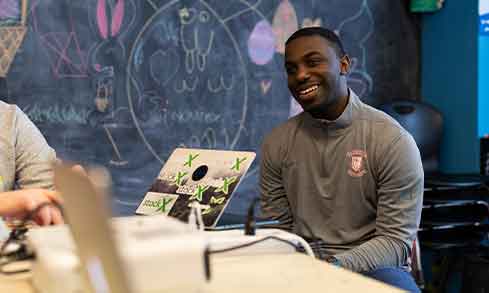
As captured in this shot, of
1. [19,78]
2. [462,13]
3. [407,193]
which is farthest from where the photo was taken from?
[462,13]

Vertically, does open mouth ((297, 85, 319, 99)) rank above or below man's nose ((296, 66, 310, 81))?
below

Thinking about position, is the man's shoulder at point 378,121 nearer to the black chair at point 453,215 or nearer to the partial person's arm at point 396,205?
the partial person's arm at point 396,205

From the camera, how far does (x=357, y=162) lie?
1907mm

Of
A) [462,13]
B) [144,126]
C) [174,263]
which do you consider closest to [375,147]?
[174,263]

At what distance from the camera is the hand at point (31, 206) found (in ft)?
4.01

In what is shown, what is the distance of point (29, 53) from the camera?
2.75 metres

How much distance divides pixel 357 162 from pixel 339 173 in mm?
61

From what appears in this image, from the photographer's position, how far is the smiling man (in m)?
1.81

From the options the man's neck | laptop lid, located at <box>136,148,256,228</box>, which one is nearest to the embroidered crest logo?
the man's neck

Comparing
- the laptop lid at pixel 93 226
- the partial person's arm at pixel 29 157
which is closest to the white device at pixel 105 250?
the laptop lid at pixel 93 226

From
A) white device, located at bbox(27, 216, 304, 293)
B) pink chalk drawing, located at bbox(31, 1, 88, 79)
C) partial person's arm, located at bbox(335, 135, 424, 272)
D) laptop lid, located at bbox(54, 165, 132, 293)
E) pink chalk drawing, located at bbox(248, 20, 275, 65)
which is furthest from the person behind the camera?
pink chalk drawing, located at bbox(248, 20, 275, 65)

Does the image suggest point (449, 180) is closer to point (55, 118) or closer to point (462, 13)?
point (462, 13)

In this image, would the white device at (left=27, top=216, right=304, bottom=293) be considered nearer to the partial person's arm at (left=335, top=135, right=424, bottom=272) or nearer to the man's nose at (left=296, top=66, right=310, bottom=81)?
the partial person's arm at (left=335, top=135, right=424, bottom=272)

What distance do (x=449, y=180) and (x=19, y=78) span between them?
2002mm
